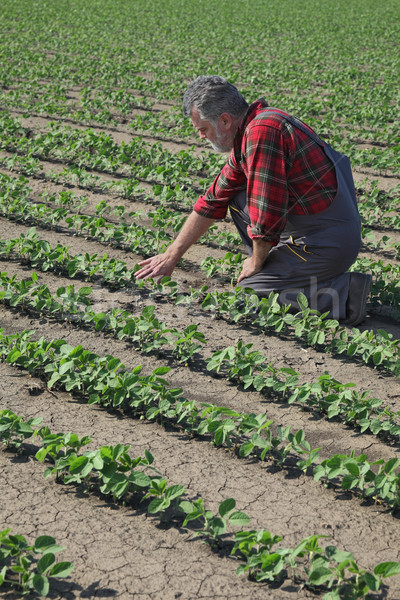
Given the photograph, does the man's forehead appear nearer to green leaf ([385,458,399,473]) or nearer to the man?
the man

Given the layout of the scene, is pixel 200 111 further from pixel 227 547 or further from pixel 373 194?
pixel 373 194

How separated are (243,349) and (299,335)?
1.64 feet

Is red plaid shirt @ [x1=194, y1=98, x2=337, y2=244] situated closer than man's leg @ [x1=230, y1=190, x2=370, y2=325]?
Yes

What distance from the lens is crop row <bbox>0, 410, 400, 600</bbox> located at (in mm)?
2186

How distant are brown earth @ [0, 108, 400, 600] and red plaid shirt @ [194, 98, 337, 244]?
2.62 feet

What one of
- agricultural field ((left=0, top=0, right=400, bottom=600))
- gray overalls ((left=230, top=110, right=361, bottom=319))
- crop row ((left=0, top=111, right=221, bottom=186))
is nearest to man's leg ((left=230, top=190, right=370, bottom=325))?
gray overalls ((left=230, top=110, right=361, bottom=319))

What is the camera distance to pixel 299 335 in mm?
3854

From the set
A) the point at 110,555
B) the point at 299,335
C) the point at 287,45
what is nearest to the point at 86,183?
the point at 299,335

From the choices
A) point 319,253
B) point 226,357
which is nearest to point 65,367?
point 226,357

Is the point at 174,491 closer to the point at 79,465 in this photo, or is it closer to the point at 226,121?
the point at 79,465

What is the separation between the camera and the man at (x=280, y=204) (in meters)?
3.79

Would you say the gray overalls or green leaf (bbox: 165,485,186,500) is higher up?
the gray overalls

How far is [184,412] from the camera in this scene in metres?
3.00

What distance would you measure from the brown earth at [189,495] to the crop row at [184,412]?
7 centimetres
